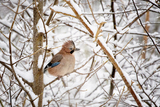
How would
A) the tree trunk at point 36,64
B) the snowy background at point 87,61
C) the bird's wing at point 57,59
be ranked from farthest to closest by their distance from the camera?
1. the bird's wing at point 57,59
2. the tree trunk at point 36,64
3. the snowy background at point 87,61

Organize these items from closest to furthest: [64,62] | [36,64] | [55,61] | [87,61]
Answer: [87,61] < [36,64] < [64,62] < [55,61]

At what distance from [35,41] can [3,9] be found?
251 centimetres

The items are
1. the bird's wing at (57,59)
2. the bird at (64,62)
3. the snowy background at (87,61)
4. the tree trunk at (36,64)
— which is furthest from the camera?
the bird's wing at (57,59)

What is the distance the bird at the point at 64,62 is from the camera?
2443 millimetres

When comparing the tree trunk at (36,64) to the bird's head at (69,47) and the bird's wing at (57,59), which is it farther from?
the bird's head at (69,47)

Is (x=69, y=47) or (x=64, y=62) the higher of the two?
(x=69, y=47)

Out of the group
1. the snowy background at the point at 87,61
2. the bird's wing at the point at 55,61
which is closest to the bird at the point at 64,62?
the bird's wing at the point at 55,61

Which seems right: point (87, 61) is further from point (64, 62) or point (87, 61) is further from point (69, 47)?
point (69, 47)

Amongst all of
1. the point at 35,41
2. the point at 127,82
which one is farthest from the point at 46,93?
the point at 127,82

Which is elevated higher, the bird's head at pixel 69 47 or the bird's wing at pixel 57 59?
the bird's head at pixel 69 47

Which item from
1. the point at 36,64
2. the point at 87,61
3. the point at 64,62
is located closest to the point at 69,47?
the point at 64,62

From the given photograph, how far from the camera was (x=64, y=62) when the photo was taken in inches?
96.8

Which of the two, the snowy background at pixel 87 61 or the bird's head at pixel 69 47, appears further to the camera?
the bird's head at pixel 69 47

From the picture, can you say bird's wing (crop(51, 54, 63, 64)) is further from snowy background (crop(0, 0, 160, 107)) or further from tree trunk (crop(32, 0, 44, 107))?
tree trunk (crop(32, 0, 44, 107))
